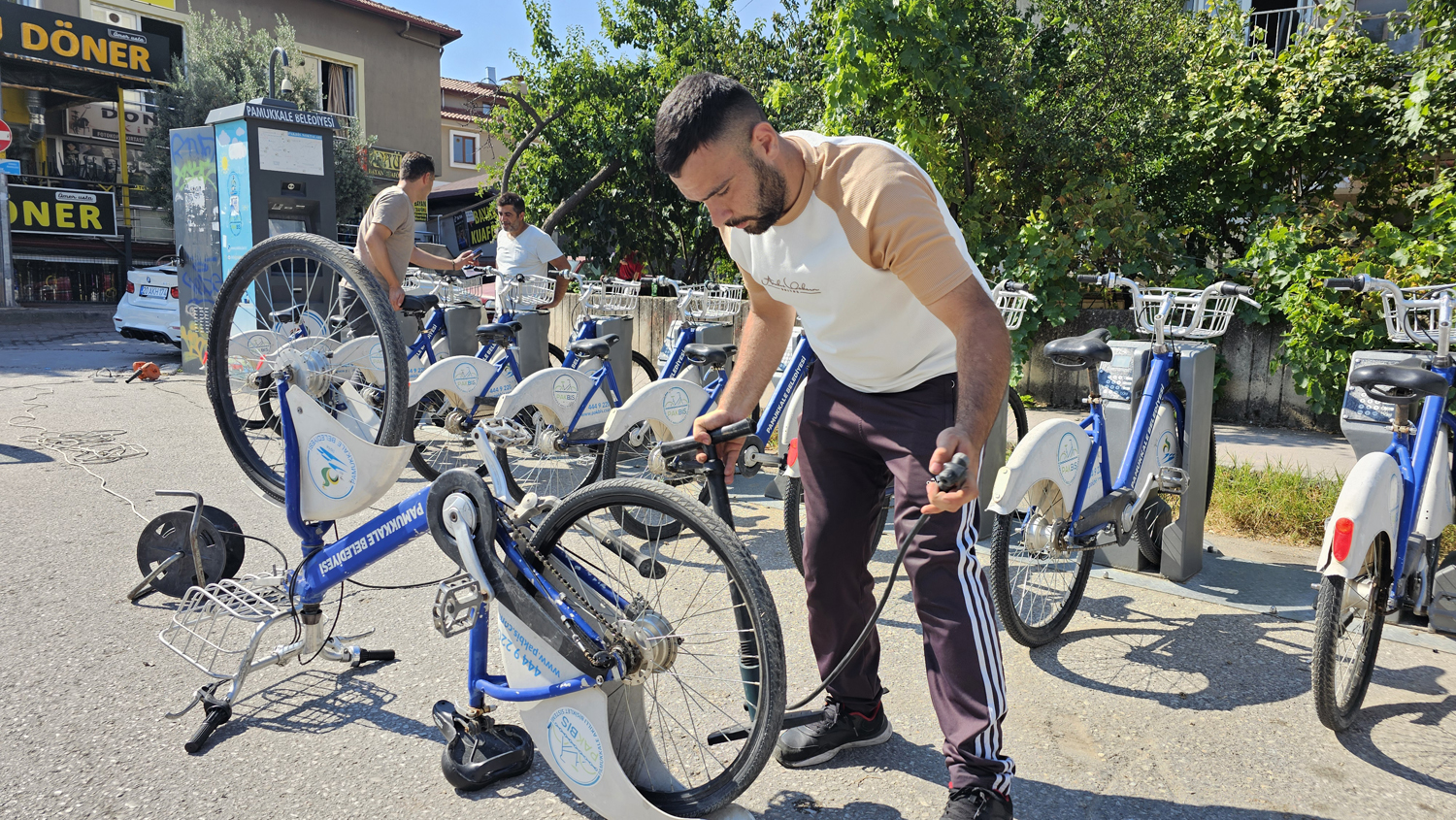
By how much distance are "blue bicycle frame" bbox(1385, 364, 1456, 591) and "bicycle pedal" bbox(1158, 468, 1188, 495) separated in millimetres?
848

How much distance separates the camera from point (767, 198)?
222 centimetres

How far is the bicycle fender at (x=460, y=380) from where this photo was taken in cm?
568

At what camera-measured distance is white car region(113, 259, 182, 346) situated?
11.7 meters

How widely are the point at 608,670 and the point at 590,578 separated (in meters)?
0.25

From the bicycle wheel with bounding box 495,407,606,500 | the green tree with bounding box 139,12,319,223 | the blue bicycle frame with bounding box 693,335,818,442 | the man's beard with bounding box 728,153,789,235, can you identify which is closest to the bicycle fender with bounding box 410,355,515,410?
the bicycle wheel with bounding box 495,407,606,500

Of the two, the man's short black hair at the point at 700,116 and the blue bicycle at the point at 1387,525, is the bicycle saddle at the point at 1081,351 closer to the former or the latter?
the blue bicycle at the point at 1387,525

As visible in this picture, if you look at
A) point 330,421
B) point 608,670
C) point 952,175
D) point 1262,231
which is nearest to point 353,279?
point 330,421

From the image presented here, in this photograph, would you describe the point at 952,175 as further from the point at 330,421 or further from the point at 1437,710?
the point at 330,421

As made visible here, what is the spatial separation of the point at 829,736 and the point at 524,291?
4899 mm

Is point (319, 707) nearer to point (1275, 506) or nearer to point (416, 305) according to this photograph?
point (416, 305)

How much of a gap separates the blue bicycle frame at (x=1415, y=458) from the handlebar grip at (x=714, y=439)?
2201 mm

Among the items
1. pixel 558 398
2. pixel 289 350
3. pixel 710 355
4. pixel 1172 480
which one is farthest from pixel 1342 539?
pixel 558 398

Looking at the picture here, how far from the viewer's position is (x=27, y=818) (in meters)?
2.32

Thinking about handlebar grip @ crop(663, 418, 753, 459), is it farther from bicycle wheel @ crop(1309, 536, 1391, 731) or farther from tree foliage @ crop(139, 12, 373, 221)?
tree foliage @ crop(139, 12, 373, 221)
